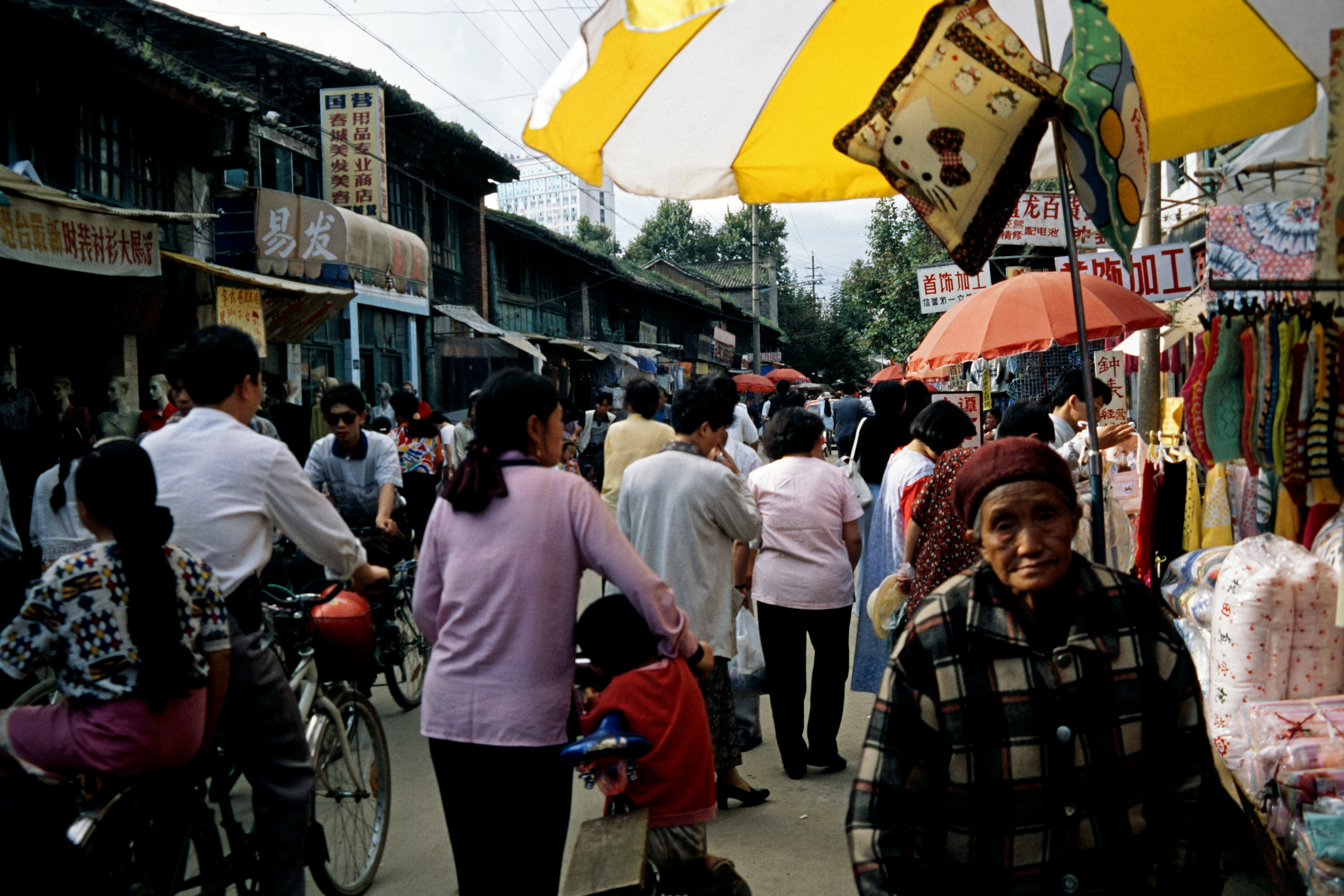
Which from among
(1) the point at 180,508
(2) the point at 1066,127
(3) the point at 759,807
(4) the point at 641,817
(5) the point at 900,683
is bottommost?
(3) the point at 759,807

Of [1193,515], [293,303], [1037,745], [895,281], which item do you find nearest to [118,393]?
[293,303]

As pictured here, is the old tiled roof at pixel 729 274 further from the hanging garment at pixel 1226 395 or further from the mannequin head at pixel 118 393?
the hanging garment at pixel 1226 395

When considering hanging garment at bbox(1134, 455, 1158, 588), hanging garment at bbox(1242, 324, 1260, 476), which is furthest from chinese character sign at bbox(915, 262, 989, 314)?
hanging garment at bbox(1242, 324, 1260, 476)

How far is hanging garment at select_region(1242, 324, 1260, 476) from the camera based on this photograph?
10.7 feet

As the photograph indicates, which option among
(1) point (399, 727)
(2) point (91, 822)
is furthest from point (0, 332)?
(2) point (91, 822)

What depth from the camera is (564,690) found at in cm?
278

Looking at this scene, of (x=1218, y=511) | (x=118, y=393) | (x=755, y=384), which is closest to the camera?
(x=1218, y=511)

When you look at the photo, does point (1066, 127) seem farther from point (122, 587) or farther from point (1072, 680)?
point (122, 587)

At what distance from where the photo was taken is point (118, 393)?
1085 cm

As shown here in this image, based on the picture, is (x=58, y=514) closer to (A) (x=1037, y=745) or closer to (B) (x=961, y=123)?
(B) (x=961, y=123)

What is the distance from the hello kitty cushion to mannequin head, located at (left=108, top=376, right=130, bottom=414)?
9.88 metres

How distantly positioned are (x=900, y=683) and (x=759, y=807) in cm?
306

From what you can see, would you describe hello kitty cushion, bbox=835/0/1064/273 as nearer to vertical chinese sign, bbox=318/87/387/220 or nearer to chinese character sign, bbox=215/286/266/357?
chinese character sign, bbox=215/286/266/357

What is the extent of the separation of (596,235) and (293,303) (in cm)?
5292
